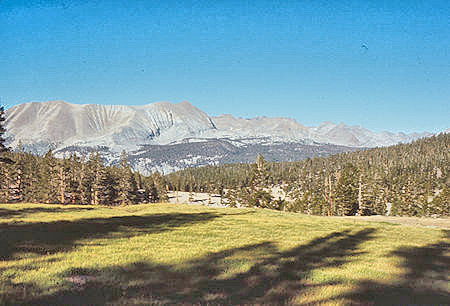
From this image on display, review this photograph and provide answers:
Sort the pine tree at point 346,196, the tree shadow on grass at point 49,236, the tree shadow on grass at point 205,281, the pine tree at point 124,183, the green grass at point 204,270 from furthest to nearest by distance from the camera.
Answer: the pine tree at point 124,183, the pine tree at point 346,196, the tree shadow on grass at point 49,236, the green grass at point 204,270, the tree shadow on grass at point 205,281

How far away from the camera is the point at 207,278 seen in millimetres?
10469

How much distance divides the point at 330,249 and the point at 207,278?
391 inches

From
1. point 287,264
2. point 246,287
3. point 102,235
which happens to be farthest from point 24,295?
point 102,235

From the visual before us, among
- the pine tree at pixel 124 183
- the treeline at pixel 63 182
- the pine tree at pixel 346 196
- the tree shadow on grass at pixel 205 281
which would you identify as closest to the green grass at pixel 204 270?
the tree shadow on grass at pixel 205 281

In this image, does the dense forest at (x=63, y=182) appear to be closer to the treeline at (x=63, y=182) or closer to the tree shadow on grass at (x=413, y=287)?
the treeline at (x=63, y=182)

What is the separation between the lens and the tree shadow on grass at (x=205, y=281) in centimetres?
811

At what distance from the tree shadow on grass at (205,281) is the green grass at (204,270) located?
0.10ft

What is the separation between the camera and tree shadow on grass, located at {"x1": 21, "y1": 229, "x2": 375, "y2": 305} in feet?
26.6

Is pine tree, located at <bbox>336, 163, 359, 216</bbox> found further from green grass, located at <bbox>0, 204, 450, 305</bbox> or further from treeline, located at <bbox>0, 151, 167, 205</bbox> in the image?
green grass, located at <bbox>0, 204, 450, 305</bbox>

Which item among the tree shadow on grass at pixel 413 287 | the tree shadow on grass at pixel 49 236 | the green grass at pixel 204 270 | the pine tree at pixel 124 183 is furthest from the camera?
the pine tree at pixel 124 183

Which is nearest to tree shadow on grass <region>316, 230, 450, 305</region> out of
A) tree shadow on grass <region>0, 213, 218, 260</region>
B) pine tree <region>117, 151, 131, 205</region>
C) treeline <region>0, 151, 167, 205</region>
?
tree shadow on grass <region>0, 213, 218, 260</region>

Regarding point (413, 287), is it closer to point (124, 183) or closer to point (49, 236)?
point (49, 236)

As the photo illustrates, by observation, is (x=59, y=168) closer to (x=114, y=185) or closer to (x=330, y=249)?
(x=114, y=185)

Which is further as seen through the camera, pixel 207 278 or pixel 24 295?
pixel 207 278
